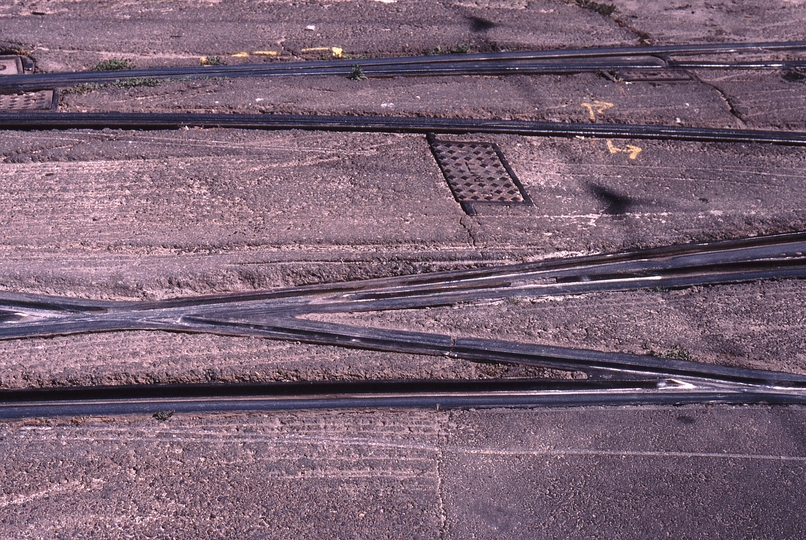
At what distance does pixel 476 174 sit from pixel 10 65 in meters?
3.99

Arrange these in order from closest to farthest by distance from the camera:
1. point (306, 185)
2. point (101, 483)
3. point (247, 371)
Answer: point (101, 483)
point (247, 371)
point (306, 185)

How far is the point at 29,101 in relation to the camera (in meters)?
6.25

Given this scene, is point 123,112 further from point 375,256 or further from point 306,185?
point 375,256

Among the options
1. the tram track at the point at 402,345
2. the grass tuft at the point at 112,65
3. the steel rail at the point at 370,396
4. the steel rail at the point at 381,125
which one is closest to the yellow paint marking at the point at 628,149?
the steel rail at the point at 381,125

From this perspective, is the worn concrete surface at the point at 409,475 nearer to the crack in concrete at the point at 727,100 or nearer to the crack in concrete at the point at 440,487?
the crack in concrete at the point at 440,487

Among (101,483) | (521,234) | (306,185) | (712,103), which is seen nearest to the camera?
(101,483)

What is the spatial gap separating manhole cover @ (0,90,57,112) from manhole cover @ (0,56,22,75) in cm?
48

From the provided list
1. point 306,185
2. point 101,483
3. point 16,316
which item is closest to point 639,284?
point 306,185

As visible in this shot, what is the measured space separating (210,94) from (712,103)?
4.01m

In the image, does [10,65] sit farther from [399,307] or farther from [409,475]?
[409,475]

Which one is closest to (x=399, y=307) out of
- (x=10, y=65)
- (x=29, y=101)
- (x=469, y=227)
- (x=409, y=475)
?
(x=469, y=227)

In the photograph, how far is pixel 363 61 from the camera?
7121 mm

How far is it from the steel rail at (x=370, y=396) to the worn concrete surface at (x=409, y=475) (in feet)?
0.20

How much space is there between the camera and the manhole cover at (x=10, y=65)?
675 cm
